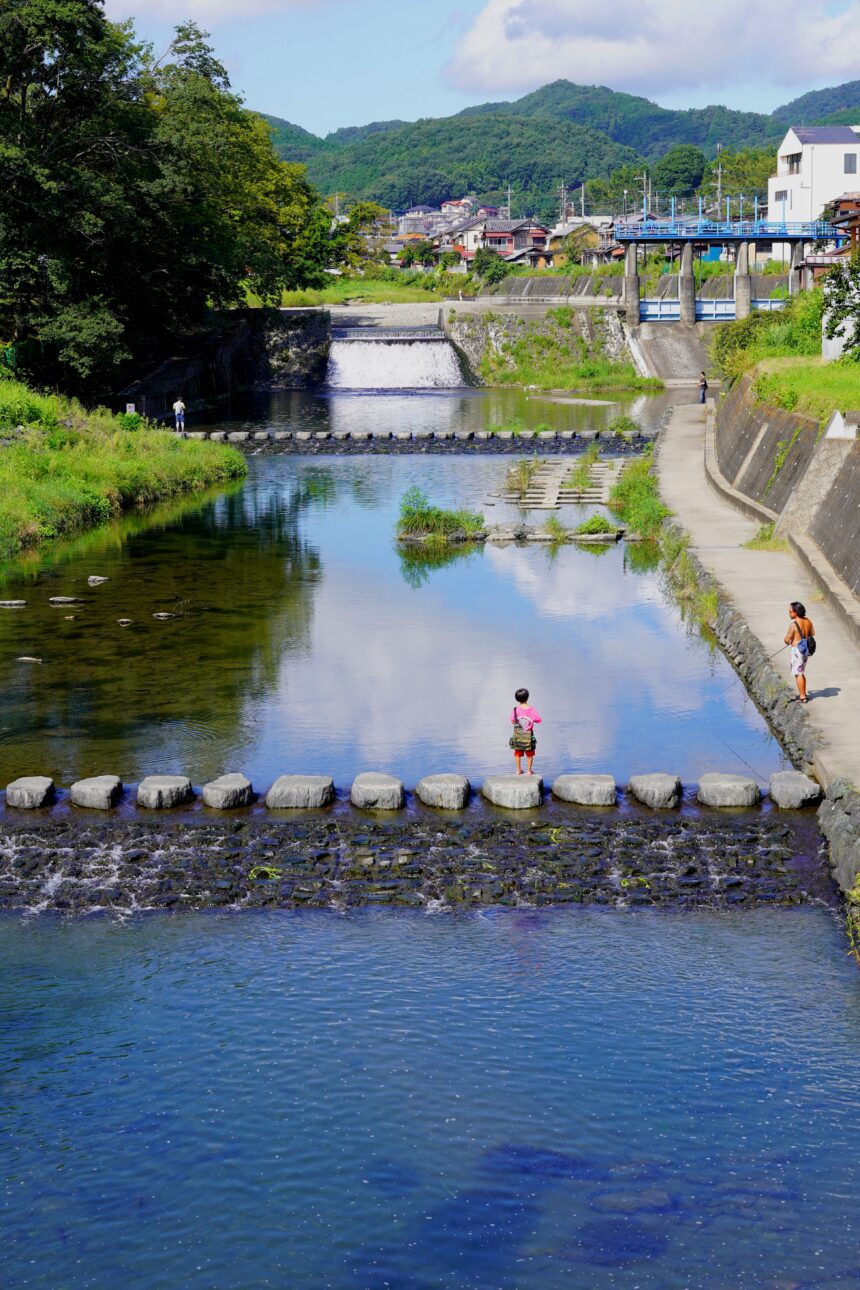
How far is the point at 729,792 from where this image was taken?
57.3 feet

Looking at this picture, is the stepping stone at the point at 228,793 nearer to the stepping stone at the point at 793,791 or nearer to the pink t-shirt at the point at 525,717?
the pink t-shirt at the point at 525,717

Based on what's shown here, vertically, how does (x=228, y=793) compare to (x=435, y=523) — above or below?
below

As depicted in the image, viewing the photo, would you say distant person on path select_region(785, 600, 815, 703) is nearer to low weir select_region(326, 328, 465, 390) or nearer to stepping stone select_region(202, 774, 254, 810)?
stepping stone select_region(202, 774, 254, 810)

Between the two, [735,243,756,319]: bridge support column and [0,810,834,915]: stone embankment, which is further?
[735,243,756,319]: bridge support column

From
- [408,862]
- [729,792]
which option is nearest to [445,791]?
[408,862]

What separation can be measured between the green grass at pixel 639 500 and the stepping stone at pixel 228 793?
20.2 metres

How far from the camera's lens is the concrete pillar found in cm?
8694

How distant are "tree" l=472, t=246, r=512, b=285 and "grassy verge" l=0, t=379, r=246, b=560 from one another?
7542cm

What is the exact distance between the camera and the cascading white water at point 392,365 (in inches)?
3275

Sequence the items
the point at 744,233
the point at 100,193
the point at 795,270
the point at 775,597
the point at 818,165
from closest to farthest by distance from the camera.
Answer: the point at 775,597 < the point at 100,193 < the point at 744,233 < the point at 795,270 < the point at 818,165

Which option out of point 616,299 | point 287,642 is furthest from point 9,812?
point 616,299

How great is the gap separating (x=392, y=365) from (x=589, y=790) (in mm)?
69183

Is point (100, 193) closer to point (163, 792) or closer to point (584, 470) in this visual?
point (584, 470)

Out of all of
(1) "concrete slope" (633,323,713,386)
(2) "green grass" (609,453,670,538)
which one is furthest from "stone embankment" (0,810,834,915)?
(1) "concrete slope" (633,323,713,386)
